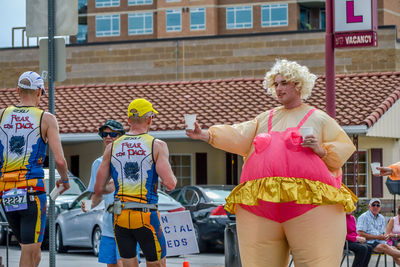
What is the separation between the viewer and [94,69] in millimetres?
37188

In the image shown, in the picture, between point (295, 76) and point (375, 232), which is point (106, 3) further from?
point (295, 76)

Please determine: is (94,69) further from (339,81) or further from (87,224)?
(87,224)

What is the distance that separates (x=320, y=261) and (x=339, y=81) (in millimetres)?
21468

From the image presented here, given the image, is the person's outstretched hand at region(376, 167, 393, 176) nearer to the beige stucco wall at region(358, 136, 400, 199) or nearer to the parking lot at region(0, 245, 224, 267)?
the parking lot at region(0, 245, 224, 267)

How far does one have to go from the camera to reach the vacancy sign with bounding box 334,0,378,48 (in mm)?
12703

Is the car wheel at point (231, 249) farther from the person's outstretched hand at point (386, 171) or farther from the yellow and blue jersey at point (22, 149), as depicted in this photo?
the yellow and blue jersey at point (22, 149)

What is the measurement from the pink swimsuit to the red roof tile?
686 inches

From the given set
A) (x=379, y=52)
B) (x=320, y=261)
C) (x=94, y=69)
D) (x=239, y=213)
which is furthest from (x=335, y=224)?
(x=94, y=69)

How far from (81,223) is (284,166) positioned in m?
12.2

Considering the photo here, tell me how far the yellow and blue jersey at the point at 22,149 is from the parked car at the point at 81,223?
9.86 m

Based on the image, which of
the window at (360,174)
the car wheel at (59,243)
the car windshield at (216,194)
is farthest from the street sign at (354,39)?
the window at (360,174)

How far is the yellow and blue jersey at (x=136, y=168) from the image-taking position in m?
7.25

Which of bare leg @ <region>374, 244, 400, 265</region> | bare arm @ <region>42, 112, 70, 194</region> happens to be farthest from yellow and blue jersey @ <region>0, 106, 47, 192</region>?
bare leg @ <region>374, 244, 400, 265</region>

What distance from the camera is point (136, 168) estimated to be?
7242mm
